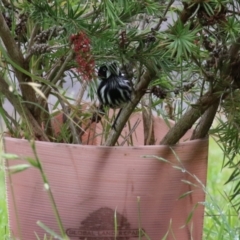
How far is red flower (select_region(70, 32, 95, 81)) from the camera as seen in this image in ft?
2.88

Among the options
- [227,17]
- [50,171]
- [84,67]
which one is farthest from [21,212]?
[227,17]

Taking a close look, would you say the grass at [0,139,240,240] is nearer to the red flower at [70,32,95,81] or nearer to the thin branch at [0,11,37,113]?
the thin branch at [0,11,37,113]

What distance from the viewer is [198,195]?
3.79ft

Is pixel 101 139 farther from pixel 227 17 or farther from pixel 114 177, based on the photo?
pixel 227 17

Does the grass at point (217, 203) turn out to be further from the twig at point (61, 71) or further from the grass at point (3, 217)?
the twig at point (61, 71)

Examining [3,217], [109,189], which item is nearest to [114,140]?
[109,189]

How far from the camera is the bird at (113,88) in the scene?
1.07 metres

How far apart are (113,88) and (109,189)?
168mm

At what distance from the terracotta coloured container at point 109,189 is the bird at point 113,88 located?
0.27 feet

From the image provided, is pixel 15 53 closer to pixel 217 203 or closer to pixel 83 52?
pixel 83 52

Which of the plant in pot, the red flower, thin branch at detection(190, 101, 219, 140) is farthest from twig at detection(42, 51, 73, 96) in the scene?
thin branch at detection(190, 101, 219, 140)

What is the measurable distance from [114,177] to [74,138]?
16cm

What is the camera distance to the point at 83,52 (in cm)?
89

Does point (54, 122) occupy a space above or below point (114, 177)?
above
